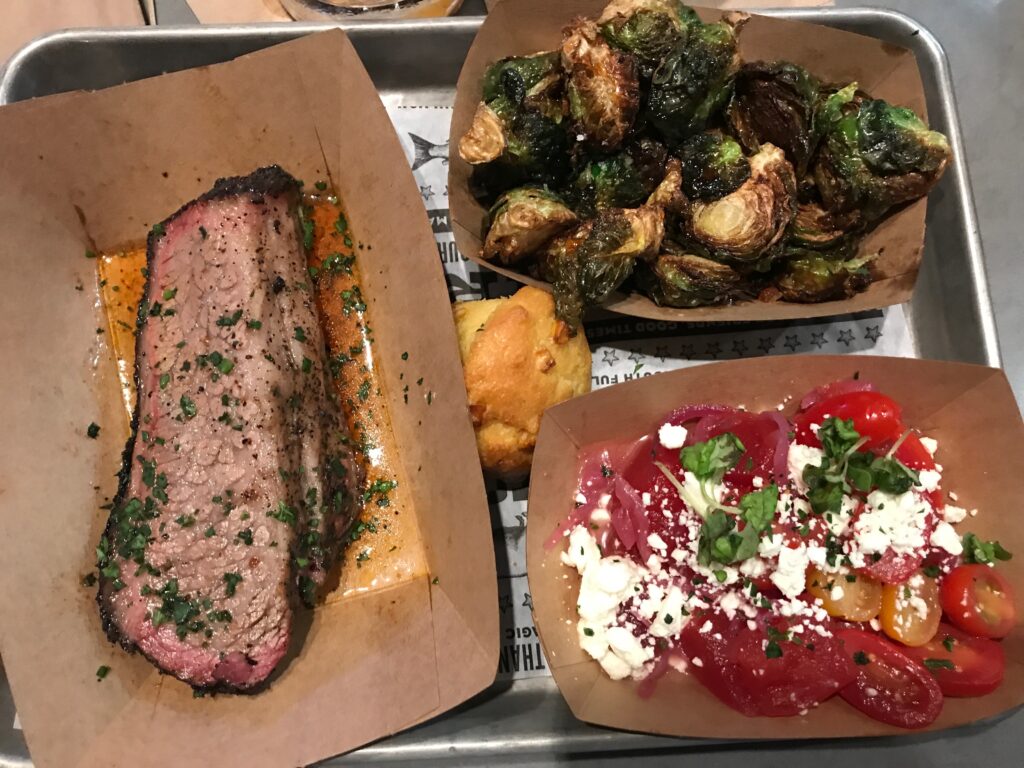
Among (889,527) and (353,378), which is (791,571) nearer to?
(889,527)

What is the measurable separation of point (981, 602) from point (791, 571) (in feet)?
2.01

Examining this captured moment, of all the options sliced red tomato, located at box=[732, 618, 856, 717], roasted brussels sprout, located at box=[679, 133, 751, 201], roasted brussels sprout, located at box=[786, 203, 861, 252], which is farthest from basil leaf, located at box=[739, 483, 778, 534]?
roasted brussels sprout, located at box=[679, 133, 751, 201]

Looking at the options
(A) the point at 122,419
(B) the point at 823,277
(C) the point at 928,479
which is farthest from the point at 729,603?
(A) the point at 122,419

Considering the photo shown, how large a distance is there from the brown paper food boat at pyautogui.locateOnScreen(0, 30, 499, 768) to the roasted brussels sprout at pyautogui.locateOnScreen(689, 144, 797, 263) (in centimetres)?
95

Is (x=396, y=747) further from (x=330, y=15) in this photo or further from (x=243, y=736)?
(x=330, y=15)

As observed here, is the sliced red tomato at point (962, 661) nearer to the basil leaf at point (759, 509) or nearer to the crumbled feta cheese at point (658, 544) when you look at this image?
the basil leaf at point (759, 509)

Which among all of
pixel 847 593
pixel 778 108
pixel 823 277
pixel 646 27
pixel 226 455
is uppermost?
pixel 646 27

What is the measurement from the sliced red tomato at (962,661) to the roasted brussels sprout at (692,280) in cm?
131

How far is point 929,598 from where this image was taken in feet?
6.98

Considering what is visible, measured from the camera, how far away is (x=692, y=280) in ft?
7.70

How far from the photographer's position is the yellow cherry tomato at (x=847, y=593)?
2131 mm

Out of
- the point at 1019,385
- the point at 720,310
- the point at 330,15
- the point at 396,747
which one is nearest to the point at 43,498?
the point at 396,747

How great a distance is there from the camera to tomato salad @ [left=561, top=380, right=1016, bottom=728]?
2.02m

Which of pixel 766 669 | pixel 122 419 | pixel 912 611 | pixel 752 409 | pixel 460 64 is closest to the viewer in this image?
pixel 766 669
